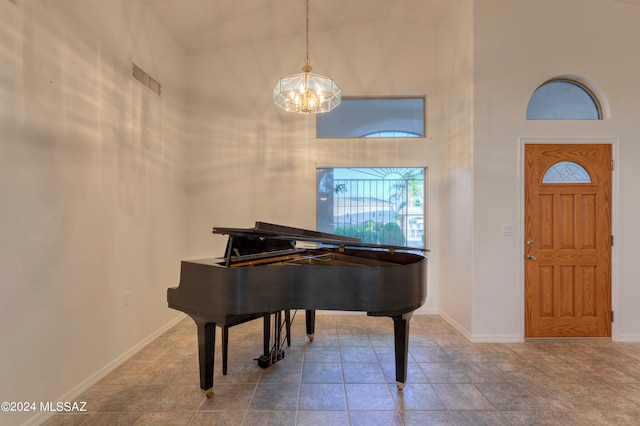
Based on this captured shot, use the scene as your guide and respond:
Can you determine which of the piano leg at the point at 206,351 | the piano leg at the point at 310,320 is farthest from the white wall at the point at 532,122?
the piano leg at the point at 206,351

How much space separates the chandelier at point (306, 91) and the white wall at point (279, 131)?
1.28m

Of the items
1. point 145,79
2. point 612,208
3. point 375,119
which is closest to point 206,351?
point 145,79

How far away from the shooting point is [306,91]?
8.57ft

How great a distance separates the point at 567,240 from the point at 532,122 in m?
1.23

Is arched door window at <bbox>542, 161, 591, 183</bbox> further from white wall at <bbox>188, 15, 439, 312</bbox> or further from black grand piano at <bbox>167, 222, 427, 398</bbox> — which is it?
black grand piano at <bbox>167, 222, 427, 398</bbox>

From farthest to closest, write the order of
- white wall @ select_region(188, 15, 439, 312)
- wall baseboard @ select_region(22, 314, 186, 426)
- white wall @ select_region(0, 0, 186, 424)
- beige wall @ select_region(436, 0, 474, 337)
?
1. white wall @ select_region(188, 15, 439, 312)
2. beige wall @ select_region(436, 0, 474, 337)
3. wall baseboard @ select_region(22, 314, 186, 426)
4. white wall @ select_region(0, 0, 186, 424)

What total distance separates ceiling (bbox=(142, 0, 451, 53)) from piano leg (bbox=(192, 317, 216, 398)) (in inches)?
125

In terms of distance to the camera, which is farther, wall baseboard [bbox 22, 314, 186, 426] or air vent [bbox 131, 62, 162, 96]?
air vent [bbox 131, 62, 162, 96]

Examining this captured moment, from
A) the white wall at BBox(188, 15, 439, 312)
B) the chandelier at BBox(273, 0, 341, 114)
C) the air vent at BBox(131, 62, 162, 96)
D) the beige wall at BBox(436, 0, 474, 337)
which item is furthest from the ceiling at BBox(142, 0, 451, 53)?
the chandelier at BBox(273, 0, 341, 114)

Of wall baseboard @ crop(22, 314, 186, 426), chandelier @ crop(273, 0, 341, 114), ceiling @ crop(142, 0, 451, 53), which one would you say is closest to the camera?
wall baseboard @ crop(22, 314, 186, 426)

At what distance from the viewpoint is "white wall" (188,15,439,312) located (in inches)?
158

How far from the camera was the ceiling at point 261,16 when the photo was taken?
330cm

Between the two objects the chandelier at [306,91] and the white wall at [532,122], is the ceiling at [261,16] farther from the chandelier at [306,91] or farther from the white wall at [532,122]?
the chandelier at [306,91]

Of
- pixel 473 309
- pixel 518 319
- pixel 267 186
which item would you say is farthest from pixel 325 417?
pixel 267 186
